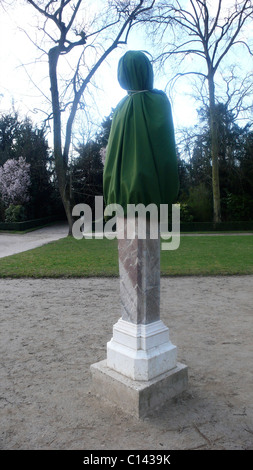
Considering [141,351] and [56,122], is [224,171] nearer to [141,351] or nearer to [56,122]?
[56,122]

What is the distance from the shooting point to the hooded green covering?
2.40 meters

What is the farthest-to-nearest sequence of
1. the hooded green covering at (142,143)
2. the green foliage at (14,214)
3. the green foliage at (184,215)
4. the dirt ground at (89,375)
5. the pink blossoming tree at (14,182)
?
the pink blossoming tree at (14,182) < the green foliage at (14,214) < the green foliage at (184,215) < the hooded green covering at (142,143) < the dirt ground at (89,375)

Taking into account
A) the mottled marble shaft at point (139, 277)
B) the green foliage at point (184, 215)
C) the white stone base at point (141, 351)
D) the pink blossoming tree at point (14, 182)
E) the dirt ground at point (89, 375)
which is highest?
the pink blossoming tree at point (14, 182)

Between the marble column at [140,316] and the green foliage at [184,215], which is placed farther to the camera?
the green foliage at [184,215]

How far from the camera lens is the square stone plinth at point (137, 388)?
94.6 inches

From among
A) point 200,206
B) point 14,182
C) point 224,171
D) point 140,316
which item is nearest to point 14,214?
point 14,182

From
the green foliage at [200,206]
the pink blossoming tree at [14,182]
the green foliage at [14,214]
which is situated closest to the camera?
the green foliage at [200,206]

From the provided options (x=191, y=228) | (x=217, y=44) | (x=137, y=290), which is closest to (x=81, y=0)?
(x=217, y=44)

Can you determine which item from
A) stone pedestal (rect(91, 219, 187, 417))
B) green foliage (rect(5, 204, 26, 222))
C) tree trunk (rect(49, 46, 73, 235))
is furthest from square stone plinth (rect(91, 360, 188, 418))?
green foliage (rect(5, 204, 26, 222))

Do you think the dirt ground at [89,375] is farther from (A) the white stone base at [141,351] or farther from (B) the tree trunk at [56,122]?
(B) the tree trunk at [56,122]

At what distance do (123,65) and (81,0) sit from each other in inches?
667

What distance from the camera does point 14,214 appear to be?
2298cm

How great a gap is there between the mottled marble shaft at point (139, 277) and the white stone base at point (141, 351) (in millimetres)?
73

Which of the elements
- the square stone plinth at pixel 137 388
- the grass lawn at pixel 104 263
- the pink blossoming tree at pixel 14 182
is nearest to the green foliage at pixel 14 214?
the pink blossoming tree at pixel 14 182
